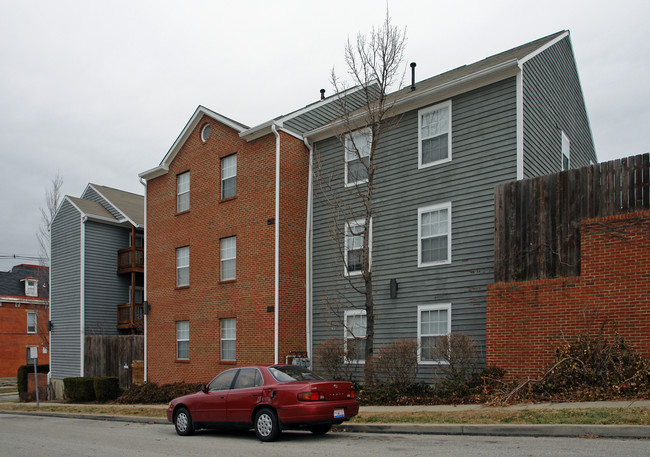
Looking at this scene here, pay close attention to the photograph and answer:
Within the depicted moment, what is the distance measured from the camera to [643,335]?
12.1 m

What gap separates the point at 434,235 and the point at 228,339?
8.34 meters

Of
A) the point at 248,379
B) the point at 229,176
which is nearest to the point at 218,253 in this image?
the point at 229,176

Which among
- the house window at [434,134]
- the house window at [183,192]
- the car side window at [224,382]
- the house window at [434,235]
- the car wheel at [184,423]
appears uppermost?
the house window at [434,134]

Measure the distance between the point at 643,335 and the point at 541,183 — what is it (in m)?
3.95

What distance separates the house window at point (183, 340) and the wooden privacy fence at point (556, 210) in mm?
12746

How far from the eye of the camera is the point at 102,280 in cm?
3042

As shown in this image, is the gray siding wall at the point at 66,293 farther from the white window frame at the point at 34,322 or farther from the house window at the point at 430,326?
the house window at the point at 430,326

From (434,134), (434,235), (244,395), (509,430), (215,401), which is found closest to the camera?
(509,430)

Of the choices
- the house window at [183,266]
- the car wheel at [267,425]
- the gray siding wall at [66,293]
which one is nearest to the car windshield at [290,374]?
the car wheel at [267,425]

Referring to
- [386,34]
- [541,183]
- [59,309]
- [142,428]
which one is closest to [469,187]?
[541,183]

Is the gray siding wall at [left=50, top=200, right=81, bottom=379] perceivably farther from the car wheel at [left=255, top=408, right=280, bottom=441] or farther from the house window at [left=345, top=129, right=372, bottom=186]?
the car wheel at [left=255, top=408, right=280, bottom=441]

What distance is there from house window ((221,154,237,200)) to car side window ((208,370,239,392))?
10355 millimetres

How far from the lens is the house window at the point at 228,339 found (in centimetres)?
2116

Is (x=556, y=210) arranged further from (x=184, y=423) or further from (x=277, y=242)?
(x=184, y=423)
